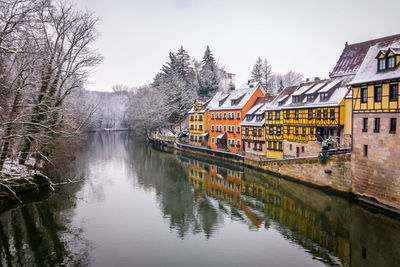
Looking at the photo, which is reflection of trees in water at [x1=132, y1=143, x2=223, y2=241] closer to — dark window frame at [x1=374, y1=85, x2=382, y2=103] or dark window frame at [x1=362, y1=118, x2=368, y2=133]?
dark window frame at [x1=362, y1=118, x2=368, y2=133]

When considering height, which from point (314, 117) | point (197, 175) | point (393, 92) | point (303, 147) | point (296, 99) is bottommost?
point (197, 175)

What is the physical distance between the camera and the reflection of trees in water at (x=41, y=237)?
12.2 meters

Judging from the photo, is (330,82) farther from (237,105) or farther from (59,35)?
(59,35)

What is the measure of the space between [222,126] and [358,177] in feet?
75.7

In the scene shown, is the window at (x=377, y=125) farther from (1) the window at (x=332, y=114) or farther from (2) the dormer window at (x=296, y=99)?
(2) the dormer window at (x=296, y=99)

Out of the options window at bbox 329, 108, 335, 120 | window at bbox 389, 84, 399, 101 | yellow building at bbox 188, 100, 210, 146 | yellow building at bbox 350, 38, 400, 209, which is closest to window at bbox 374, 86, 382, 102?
yellow building at bbox 350, 38, 400, 209

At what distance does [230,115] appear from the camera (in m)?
39.4

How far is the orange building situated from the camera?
124 feet

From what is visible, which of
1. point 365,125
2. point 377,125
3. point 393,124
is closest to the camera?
point 393,124

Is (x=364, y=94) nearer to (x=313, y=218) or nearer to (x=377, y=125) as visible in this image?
(x=377, y=125)

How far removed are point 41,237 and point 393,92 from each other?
2014cm

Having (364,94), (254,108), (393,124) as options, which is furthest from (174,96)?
(393,124)

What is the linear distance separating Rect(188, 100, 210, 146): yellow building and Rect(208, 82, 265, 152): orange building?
1.16m

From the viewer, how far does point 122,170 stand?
31078 millimetres
